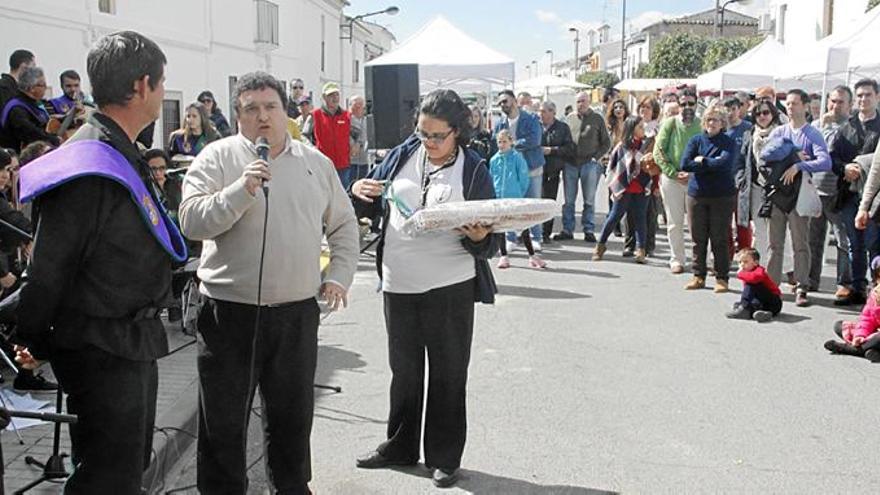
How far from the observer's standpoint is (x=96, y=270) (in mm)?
2828

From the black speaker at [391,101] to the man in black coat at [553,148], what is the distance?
2092 mm

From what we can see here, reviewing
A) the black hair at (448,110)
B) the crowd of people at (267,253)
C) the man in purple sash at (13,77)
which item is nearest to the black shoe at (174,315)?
the crowd of people at (267,253)

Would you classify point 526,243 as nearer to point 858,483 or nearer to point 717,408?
point 717,408

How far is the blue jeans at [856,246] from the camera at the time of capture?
8.53m

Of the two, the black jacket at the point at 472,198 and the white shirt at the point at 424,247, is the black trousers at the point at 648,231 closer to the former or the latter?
the black jacket at the point at 472,198

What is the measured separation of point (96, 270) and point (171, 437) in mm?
2526

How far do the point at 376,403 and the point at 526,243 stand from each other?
5.62 m

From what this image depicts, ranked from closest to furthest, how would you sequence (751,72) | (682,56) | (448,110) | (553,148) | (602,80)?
1. (448,110)
2. (553,148)
3. (751,72)
4. (682,56)
5. (602,80)

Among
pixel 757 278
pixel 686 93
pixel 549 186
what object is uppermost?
pixel 686 93

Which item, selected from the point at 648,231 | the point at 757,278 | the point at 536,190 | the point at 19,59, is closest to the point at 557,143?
the point at 536,190

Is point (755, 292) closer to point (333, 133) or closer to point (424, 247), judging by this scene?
point (424, 247)

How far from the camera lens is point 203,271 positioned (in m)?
3.76

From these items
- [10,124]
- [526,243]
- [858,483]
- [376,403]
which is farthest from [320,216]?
[526,243]

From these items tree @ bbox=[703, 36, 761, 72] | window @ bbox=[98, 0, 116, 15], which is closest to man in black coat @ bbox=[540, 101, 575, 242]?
window @ bbox=[98, 0, 116, 15]
